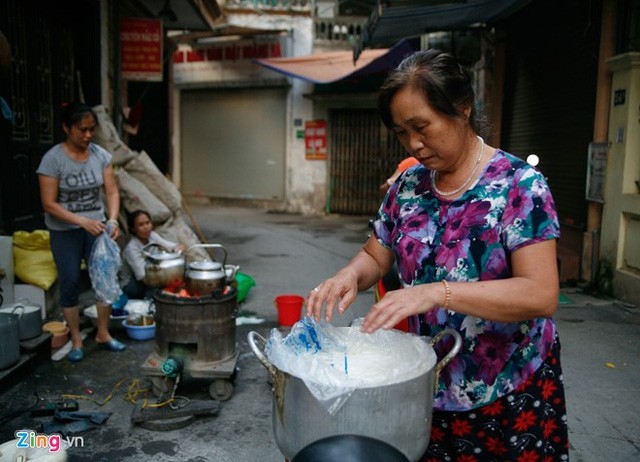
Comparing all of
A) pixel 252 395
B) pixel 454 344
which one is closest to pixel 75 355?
pixel 252 395

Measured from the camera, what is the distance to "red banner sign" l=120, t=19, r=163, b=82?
8.85m

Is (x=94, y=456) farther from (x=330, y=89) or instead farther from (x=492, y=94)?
(x=330, y=89)

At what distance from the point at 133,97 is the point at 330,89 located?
558 cm

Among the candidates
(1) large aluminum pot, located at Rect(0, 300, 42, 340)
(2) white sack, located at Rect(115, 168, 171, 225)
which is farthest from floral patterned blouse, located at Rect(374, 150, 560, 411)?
(2) white sack, located at Rect(115, 168, 171, 225)

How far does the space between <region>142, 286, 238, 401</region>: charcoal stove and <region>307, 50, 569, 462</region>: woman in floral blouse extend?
2493mm

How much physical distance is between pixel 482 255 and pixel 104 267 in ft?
13.1

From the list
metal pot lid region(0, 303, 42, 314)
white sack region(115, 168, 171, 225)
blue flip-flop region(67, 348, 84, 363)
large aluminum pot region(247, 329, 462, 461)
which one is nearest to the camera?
large aluminum pot region(247, 329, 462, 461)

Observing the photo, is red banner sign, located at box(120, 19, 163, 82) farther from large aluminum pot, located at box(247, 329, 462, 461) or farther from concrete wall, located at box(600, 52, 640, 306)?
large aluminum pot, located at box(247, 329, 462, 461)

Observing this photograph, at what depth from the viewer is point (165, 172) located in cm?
1267

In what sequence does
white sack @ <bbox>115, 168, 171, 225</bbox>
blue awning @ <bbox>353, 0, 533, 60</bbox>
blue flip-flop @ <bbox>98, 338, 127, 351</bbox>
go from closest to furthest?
blue flip-flop @ <bbox>98, 338, 127, 351</bbox>
white sack @ <bbox>115, 168, 171, 225</bbox>
blue awning @ <bbox>353, 0, 533, 60</bbox>

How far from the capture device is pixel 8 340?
4.14 m

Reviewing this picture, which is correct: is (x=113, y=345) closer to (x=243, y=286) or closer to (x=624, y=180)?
(x=243, y=286)

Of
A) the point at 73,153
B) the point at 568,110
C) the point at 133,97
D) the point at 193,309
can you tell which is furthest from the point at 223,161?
the point at 193,309

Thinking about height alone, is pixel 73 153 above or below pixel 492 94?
below
